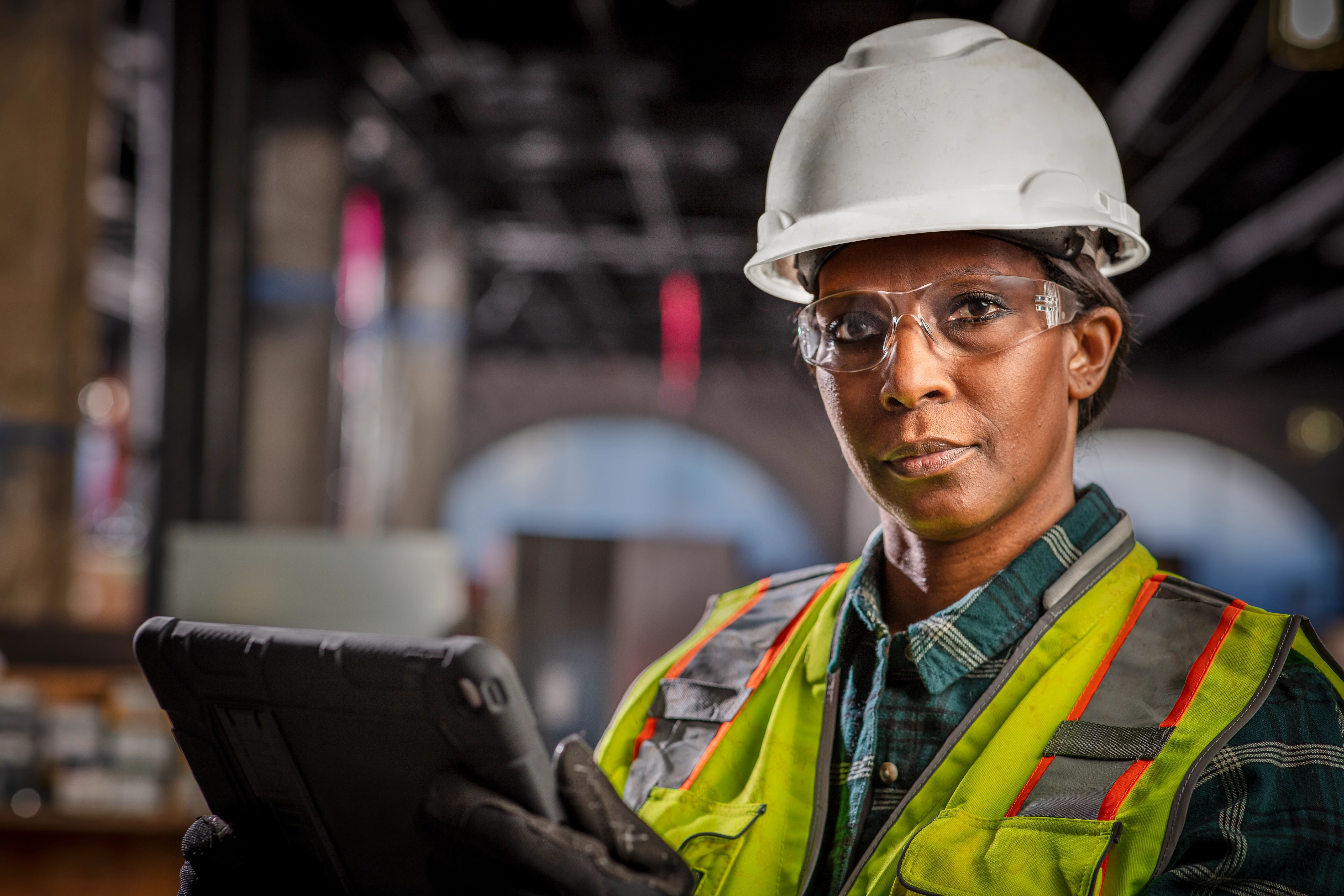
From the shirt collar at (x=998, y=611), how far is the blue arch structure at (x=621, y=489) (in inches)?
705

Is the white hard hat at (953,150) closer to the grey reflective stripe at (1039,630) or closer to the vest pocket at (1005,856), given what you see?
the grey reflective stripe at (1039,630)

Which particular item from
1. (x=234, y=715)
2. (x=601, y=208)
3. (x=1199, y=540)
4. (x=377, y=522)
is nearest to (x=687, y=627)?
(x=234, y=715)

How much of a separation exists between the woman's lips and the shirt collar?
17 centimetres

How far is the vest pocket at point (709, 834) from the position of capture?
1.56 metres

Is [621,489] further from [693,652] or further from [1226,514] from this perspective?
[693,652]

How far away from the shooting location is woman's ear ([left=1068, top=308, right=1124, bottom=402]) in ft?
5.59

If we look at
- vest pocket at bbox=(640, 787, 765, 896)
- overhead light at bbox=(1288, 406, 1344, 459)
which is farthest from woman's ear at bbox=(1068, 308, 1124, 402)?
overhead light at bbox=(1288, 406, 1344, 459)

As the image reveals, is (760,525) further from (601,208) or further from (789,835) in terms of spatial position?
(789,835)

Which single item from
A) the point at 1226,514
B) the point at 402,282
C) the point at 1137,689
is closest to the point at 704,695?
the point at 1137,689

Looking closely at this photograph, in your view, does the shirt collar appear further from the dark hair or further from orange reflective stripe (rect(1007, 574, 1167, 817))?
the dark hair

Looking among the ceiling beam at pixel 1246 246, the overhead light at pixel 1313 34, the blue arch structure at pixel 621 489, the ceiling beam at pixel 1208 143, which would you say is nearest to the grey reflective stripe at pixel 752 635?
the overhead light at pixel 1313 34

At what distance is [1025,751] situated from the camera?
4.55ft

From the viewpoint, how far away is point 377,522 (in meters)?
9.85

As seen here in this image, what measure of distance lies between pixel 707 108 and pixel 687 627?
4656 mm
